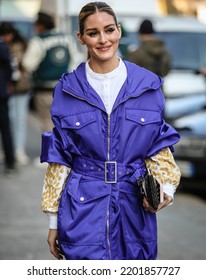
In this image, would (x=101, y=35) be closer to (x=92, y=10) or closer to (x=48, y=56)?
(x=92, y=10)

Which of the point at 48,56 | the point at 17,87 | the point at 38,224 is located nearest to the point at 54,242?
the point at 38,224

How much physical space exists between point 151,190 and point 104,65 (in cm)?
58

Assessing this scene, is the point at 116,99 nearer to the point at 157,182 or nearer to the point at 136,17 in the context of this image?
the point at 157,182

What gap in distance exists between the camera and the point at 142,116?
13.9ft

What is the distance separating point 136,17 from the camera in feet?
52.7

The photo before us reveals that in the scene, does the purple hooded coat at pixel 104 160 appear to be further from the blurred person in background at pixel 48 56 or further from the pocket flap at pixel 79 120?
the blurred person in background at pixel 48 56

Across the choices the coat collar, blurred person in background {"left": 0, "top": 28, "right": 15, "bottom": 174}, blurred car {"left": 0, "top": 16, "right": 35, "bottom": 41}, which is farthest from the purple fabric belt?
blurred car {"left": 0, "top": 16, "right": 35, "bottom": 41}

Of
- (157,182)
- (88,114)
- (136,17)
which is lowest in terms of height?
(136,17)

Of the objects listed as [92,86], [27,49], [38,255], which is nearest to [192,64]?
[27,49]

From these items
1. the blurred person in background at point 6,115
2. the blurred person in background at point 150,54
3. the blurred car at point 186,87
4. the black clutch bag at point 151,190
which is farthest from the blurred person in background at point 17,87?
the black clutch bag at point 151,190

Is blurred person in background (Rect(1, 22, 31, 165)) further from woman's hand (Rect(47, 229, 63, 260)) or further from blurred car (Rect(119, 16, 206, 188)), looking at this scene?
woman's hand (Rect(47, 229, 63, 260))

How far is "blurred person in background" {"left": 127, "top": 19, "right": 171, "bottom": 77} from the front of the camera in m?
10.7

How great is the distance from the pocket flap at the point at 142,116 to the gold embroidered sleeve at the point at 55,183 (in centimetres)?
38
